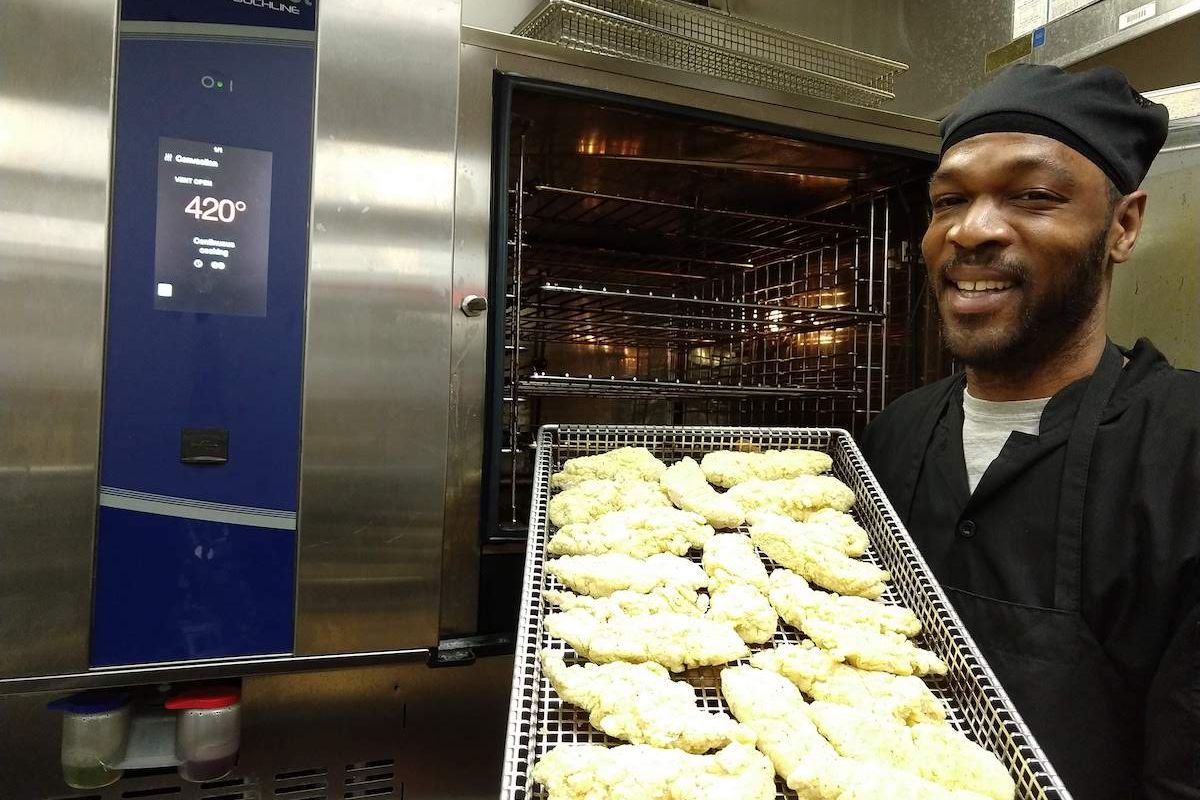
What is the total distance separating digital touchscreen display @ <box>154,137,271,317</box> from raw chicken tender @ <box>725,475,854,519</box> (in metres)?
1.01

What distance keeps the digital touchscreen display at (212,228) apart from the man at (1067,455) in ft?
4.30

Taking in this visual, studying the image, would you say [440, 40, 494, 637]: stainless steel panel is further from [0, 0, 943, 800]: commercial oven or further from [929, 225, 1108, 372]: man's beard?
Result: [929, 225, 1108, 372]: man's beard

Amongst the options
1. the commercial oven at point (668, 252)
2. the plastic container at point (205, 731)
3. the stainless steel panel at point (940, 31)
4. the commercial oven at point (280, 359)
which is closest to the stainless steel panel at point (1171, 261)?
the stainless steel panel at point (940, 31)

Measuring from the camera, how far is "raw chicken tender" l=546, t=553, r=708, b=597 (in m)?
0.94

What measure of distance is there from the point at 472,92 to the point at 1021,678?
1.51m

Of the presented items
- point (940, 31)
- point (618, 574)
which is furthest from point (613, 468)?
point (940, 31)

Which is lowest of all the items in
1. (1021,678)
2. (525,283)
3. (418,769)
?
(418,769)

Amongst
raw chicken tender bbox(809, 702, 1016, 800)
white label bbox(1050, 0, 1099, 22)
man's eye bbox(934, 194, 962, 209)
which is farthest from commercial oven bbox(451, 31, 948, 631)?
raw chicken tender bbox(809, 702, 1016, 800)

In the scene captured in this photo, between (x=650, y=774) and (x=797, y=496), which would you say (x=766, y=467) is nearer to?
(x=797, y=496)

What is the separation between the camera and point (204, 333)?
1.23 m

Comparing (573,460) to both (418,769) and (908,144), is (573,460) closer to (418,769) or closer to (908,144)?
(418,769)

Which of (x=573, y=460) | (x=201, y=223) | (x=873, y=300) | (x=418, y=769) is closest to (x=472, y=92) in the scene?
(x=201, y=223)

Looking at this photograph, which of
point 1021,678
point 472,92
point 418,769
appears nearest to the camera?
point 1021,678

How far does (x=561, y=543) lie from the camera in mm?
1014
